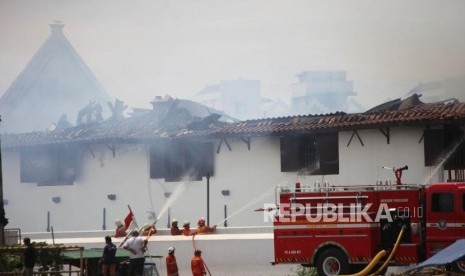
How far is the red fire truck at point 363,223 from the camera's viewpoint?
27891mm

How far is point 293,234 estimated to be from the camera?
1144 inches

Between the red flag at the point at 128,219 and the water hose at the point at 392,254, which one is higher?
the red flag at the point at 128,219

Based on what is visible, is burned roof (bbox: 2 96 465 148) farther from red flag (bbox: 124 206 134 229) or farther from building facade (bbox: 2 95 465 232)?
red flag (bbox: 124 206 134 229)

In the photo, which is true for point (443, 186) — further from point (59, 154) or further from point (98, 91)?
point (98, 91)

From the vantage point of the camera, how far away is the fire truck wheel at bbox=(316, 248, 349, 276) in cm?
2842

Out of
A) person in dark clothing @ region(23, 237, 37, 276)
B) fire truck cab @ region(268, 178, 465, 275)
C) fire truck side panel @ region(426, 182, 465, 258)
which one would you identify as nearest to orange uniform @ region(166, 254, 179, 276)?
fire truck cab @ region(268, 178, 465, 275)

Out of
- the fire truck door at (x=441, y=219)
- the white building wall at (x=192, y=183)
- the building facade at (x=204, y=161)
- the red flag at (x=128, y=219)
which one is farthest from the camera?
the red flag at (x=128, y=219)

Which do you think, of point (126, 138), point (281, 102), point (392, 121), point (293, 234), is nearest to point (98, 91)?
point (281, 102)

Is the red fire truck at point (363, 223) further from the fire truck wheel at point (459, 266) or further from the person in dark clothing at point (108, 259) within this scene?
the person in dark clothing at point (108, 259)

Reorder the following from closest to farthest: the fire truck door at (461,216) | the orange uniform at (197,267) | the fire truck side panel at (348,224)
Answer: the fire truck door at (461,216)
the fire truck side panel at (348,224)
the orange uniform at (197,267)

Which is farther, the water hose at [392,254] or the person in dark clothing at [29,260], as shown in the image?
the water hose at [392,254]

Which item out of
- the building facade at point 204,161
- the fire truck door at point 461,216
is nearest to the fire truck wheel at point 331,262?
the fire truck door at point 461,216

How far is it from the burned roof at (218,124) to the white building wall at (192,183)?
547 mm

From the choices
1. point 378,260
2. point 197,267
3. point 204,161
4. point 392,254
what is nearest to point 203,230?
point 197,267
